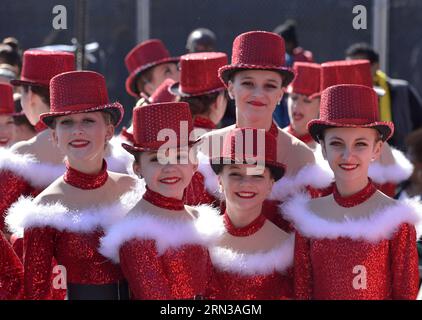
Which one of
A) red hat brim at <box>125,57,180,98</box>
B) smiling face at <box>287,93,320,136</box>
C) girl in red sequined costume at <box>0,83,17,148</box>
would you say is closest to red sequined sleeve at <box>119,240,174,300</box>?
girl in red sequined costume at <box>0,83,17,148</box>

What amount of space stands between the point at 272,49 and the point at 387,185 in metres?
1.46

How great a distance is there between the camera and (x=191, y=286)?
3.93 metres

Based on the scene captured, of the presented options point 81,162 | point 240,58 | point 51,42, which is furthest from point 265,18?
point 81,162

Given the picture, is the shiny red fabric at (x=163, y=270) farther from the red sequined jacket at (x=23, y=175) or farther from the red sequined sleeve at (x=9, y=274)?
the red sequined jacket at (x=23, y=175)

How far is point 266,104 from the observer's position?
450cm

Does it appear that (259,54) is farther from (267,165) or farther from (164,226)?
(164,226)

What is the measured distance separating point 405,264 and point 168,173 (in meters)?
0.99

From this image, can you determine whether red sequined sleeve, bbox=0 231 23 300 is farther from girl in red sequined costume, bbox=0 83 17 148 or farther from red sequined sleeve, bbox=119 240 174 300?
girl in red sequined costume, bbox=0 83 17 148

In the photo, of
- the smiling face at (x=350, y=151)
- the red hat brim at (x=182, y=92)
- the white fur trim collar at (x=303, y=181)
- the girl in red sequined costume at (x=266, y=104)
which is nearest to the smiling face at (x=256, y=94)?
the girl in red sequined costume at (x=266, y=104)

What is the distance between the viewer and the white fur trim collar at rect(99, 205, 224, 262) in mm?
3854

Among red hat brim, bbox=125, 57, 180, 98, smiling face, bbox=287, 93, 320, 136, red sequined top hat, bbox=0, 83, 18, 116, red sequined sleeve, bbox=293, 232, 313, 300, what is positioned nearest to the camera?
red sequined sleeve, bbox=293, 232, 313, 300

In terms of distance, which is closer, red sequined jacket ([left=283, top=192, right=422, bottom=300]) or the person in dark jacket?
red sequined jacket ([left=283, top=192, right=422, bottom=300])

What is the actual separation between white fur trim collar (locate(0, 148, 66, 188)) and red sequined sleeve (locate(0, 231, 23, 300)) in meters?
0.69
